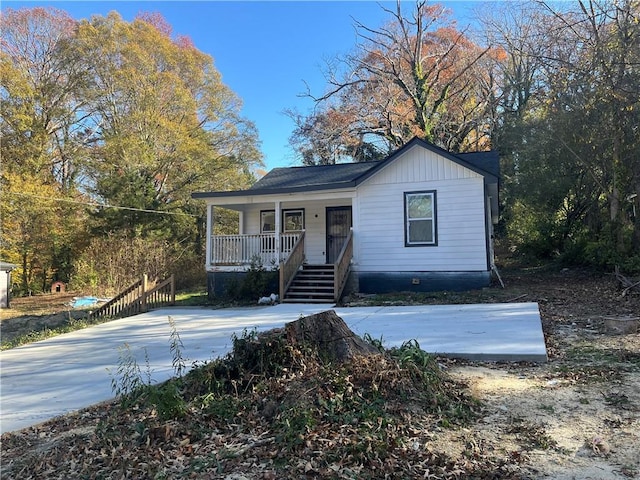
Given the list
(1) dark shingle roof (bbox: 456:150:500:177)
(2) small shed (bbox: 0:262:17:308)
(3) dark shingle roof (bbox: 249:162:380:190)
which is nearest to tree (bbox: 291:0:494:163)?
(3) dark shingle roof (bbox: 249:162:380:190)

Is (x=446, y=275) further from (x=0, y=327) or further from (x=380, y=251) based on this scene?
(x=0, y=327)

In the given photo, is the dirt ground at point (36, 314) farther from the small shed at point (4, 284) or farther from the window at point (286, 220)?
the window at point (286, 220)

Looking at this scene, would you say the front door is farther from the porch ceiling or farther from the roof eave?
the roof eave

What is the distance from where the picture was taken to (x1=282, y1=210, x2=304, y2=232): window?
15000mm

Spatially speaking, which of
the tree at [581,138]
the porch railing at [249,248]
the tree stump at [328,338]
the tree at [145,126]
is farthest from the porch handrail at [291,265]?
the tree at [145,126]

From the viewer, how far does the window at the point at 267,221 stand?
50.5ft

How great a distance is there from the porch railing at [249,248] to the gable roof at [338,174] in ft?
4.50

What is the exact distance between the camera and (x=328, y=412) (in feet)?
10.9

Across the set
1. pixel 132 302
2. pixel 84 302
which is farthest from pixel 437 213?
pixel 84 302

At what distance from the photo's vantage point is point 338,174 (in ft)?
50.0

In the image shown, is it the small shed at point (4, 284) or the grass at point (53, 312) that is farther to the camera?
the small shed at point (4, 284)

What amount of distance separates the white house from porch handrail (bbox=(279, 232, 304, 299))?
0.03 metres

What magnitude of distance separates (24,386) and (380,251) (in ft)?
29.9

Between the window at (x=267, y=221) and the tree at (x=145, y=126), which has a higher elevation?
the tree at (x=145, y=126)
